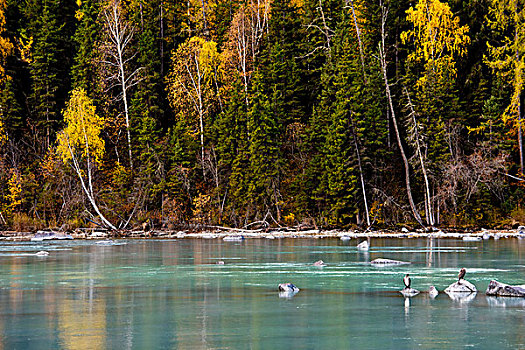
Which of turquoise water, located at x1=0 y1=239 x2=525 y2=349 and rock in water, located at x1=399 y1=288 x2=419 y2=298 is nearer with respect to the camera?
turquoise water, located at x1=0 y1=239 x2=525 y2=349

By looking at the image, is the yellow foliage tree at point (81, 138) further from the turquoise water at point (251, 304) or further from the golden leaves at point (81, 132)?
the turquoise water at point (251, 304)

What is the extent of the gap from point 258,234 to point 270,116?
10.1m

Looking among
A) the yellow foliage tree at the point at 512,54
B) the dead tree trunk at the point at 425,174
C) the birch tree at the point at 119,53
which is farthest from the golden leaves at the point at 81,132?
the yellow foliage tree at the point at 512,54

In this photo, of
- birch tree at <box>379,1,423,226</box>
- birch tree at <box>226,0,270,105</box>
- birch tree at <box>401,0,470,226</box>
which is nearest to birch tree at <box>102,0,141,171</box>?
birch tree at <box>226,0,270,105</box>

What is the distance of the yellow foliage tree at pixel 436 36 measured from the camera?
50094mm

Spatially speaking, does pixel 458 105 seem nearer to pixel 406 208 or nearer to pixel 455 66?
pixel 455 66

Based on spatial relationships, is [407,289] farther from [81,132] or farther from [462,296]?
[81,132]

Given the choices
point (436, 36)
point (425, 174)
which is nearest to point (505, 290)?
point (425, 174)

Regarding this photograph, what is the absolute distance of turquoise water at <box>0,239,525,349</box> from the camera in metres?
11.9

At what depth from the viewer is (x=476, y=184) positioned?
45531 millimetres

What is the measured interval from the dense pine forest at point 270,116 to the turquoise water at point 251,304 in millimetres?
18195

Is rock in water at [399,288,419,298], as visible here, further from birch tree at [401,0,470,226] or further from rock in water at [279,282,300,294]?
birch tree at [401,0,470,226]

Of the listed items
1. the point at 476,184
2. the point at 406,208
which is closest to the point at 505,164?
the point at 476,184

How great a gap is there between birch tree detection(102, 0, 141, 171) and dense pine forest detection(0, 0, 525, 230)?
0.25 m
